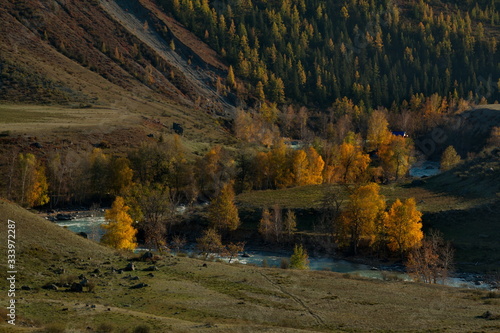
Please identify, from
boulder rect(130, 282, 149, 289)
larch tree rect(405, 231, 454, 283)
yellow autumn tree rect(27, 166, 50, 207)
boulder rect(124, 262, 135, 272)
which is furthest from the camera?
yellow autumn tree rect(27, 166, 50, 207)

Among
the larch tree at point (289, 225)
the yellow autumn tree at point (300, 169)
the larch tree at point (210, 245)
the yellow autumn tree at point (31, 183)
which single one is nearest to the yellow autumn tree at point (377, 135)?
the yellow autumn tree at point (300, 169)

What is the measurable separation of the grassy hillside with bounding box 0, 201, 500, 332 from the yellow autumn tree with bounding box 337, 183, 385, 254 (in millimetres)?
32003

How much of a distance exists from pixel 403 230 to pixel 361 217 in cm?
679

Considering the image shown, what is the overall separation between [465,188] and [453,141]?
91009mm

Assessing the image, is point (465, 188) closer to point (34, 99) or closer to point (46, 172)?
point (46, 172)

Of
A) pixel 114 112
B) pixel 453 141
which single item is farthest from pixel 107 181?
pixel 453 141

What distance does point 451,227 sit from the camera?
91.9 meters

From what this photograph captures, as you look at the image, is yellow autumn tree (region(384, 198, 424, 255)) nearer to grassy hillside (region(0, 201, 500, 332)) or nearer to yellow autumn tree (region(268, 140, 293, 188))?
grassy hillside (region(0, 201, 500, 332))

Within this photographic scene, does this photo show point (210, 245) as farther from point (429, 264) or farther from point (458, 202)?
point (458, 202)

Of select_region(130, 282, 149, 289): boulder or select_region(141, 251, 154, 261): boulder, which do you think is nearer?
select_region(130, 282, 149, 289): boulder

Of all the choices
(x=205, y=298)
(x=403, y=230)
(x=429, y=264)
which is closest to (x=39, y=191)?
(x=403, y=230)

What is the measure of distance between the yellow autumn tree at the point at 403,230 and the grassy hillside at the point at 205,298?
3054 centimetres

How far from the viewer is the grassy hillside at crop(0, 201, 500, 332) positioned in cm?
3447

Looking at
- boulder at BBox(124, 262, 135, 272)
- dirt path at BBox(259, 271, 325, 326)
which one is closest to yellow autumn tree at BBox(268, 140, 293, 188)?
dirt path at BBox(259, 271, 325, 326)
